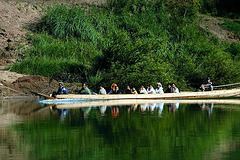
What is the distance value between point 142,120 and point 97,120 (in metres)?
1.81

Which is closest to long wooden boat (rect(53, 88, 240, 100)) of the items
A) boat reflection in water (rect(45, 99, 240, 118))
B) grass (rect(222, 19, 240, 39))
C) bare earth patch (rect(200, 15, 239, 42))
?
boat reflection in water (rect(45, 99, 240, 118))

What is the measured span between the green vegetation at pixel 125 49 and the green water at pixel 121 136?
11940 mm

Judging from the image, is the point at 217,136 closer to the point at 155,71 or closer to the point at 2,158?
the point at 2,158

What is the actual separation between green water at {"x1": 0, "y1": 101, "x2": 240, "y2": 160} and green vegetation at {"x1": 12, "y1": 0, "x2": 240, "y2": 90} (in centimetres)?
1194

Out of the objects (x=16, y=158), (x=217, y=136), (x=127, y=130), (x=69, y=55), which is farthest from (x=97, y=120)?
(x=69, y=55)

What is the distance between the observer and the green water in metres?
10.5

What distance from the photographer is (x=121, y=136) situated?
43.0 ft

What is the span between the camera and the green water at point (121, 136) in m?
10.5

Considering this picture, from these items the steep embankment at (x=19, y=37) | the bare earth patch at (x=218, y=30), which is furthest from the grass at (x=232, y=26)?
the steep embankment at (x=19, y=37)

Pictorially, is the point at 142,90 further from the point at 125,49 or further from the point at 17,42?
the point at 17,42

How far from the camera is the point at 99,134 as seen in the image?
535 inches

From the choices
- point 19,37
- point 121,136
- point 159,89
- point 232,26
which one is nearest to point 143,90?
point 159,89

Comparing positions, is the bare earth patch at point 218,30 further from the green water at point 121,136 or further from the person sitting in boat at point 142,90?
the green water at point 121,136

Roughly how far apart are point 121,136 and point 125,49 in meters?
18.3
